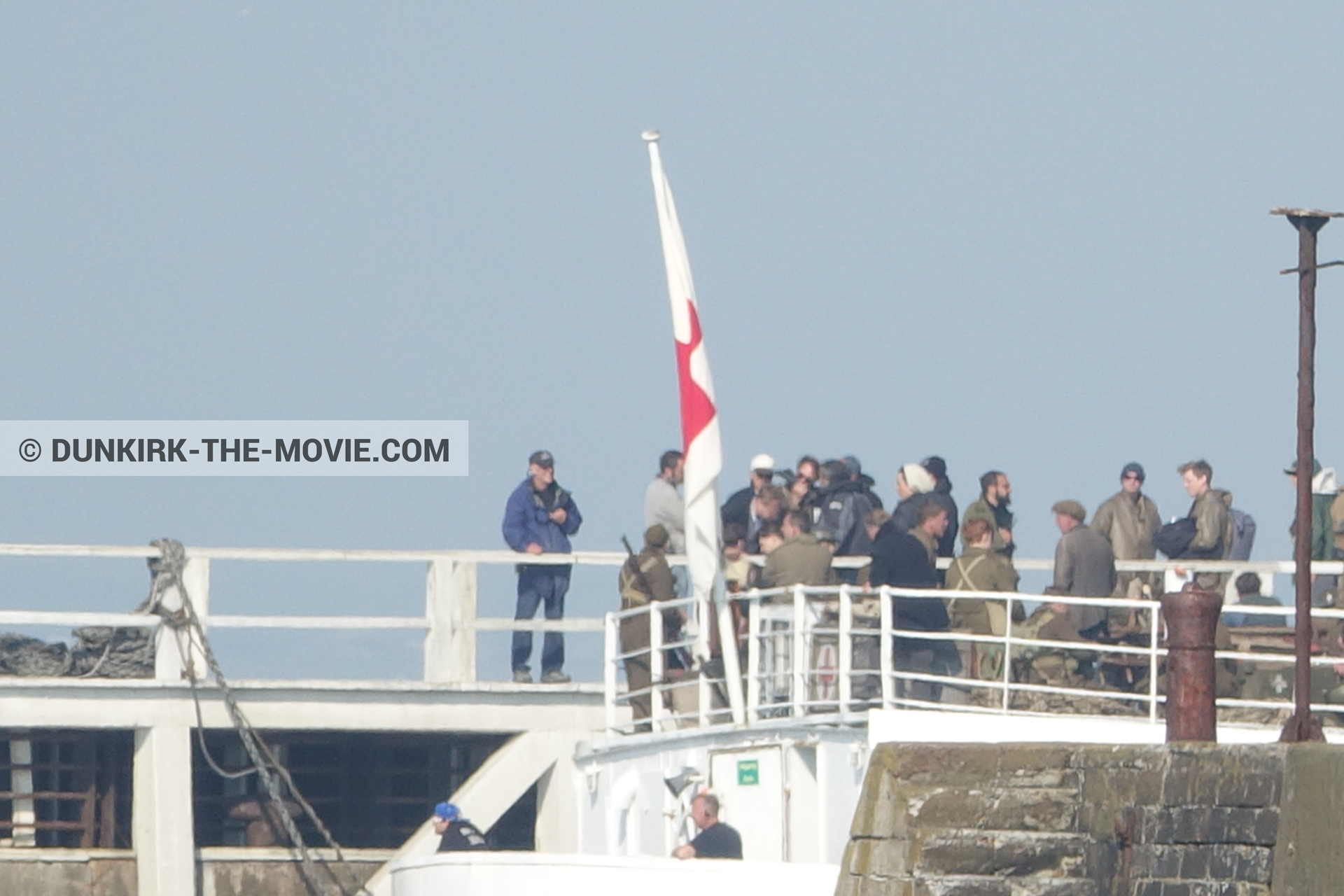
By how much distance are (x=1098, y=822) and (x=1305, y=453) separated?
2216 mm

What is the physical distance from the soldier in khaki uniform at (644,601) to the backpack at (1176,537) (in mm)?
3127

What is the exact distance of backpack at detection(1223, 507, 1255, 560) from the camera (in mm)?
20688

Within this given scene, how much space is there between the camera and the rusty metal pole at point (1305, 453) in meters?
13.4

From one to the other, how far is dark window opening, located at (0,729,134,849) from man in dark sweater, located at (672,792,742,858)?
616cm

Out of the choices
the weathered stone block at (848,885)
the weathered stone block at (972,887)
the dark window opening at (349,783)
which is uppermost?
the weathered stone block at (972,887)

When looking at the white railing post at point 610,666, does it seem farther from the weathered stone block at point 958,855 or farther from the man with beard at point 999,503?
the weathered stone block at point 958,855

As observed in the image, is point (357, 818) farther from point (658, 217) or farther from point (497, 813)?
point (658, 217)

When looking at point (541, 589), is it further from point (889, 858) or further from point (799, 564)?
point (889, 858)

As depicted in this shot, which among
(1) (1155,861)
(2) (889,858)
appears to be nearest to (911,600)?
(2) (889,858)

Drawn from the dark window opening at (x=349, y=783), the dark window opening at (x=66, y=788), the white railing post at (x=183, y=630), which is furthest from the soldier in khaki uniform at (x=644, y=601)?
the dark window opening at (x=66, y=788)

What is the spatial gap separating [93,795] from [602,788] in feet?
14.1

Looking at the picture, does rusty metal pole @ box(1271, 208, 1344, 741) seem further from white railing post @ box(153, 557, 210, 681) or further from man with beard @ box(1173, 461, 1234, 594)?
white railing post @ box(153, 557, 210, 681)

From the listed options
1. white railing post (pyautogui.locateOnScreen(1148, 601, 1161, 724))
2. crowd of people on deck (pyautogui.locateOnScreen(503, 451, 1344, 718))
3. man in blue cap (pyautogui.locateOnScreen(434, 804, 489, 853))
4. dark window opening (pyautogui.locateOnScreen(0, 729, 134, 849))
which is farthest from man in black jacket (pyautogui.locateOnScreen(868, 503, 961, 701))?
dark window opening (pyautogui.locateOnScreen(0, 729, 134, 849))

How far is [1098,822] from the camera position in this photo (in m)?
12.5
